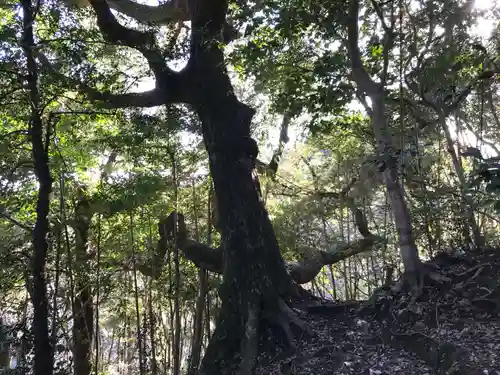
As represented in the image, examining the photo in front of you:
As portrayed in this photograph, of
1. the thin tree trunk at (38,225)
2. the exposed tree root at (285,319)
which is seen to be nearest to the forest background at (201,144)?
the thin tree trunk at (38,225)

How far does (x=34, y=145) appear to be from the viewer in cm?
377

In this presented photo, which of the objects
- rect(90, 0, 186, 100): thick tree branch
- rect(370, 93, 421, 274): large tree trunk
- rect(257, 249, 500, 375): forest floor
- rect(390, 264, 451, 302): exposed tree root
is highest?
rect(90, 0, 186, 100): thick tree branch

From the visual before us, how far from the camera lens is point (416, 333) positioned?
3.51 metres

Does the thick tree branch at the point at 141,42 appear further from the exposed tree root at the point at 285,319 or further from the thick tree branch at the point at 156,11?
the exposed tree root at the point at 285,319

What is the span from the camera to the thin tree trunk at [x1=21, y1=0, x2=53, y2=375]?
Answer: 3498 mm

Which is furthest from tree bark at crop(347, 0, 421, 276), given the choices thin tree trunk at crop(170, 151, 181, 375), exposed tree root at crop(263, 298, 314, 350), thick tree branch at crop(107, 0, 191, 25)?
thin tree trunk at crop(170, 151, 181, 375)

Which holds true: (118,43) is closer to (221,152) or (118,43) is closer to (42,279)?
(221,152)

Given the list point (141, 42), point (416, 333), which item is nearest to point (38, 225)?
point (141, 42)

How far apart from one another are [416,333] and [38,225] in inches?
132

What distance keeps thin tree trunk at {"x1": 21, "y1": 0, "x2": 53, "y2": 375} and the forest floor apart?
1.94m

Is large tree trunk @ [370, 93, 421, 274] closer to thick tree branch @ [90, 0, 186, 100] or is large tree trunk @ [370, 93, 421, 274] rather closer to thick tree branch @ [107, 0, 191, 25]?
thick tree branch @ [90, 0, 186, 100]

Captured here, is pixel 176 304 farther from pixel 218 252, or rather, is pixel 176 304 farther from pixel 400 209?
pixel 400 209

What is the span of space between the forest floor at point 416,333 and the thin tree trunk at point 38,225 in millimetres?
1938

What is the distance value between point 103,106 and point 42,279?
1979 millimetres
